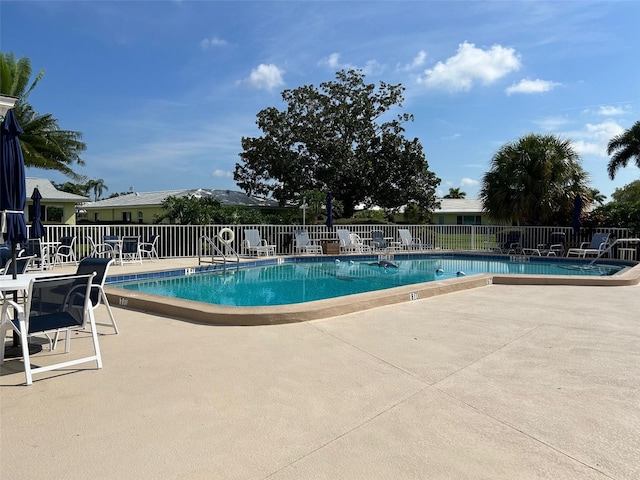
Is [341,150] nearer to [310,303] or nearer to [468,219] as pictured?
[468,219]

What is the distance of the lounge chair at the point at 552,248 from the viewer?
16453 millimetres

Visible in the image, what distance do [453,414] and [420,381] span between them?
617 millimetres

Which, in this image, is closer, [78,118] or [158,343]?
[158,343]

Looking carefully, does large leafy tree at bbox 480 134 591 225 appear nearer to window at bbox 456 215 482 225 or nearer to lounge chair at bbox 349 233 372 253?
lounge chair at bbox 349 233 372 253

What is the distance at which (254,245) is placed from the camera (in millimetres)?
15273

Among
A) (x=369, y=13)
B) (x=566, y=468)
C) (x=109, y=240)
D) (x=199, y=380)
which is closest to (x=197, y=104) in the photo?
(x=109, y=240)

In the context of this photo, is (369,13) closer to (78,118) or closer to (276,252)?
(276,252)

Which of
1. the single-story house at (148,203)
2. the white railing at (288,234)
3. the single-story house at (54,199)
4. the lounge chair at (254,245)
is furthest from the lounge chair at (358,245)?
the single-story house at (54,199)

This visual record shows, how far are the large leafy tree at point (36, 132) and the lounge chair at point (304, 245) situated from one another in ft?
37.6

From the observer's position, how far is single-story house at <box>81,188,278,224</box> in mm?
29447

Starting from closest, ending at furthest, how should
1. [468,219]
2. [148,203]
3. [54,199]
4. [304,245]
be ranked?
1. [304,245]
2. [54,199]
3. [148,203]
4. [468,219]

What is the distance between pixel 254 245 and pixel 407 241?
629 cm

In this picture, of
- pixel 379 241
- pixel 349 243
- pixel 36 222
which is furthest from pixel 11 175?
pixel 379 241

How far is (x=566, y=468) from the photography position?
7.65ft
